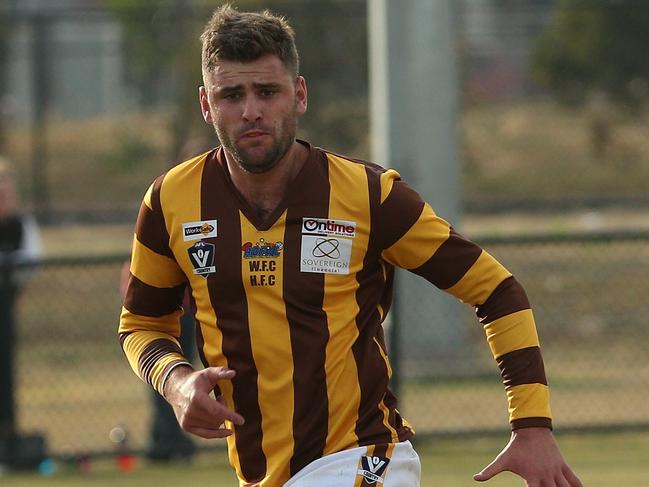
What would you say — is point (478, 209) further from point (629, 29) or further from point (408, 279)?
point (408, 279)

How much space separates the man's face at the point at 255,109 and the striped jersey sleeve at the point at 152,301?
354mm

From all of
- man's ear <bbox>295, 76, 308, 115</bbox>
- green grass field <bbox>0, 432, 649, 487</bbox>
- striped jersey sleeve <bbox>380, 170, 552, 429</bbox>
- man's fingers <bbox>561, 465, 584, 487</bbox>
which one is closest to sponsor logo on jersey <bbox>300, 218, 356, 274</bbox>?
striped jersey sleeve <bbox>380, 170, 552, 429</bbox>

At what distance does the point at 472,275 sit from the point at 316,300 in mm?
455

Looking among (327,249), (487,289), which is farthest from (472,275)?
(327,249)

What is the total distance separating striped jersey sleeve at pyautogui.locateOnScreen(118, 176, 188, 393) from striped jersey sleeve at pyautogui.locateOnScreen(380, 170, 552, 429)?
0.67 meters

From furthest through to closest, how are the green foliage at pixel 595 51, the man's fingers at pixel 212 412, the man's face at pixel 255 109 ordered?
the green foliage at pixel 595 51
the man's face at pixel 255 109
the man's fingers at pixel 212 412

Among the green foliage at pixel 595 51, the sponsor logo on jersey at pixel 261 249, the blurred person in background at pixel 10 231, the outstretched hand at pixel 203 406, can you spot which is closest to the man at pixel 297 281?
the sponsor logo on jersey at pixel 261 249

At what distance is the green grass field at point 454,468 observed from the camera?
8.56 m

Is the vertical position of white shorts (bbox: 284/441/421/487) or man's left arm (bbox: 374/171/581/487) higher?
man's left arm (bbox: 374/171/581/487)

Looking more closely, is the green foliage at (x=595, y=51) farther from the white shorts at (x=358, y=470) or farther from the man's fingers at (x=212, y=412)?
the man's fingers at (x=212, y=412)

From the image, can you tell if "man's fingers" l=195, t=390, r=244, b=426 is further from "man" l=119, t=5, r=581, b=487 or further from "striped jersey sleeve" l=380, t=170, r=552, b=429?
"striped jersey sleeve" l=380, t=170, r=552, b=429

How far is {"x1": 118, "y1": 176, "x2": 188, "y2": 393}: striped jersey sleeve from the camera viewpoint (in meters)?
4.41

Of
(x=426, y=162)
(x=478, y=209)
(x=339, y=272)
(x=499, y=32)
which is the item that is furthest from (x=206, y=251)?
(x=499, y=32)

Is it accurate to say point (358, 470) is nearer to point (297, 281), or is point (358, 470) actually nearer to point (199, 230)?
point (297, 281)
